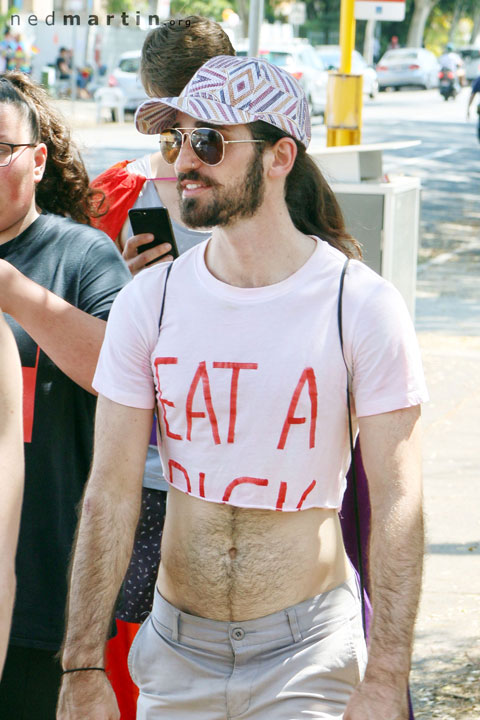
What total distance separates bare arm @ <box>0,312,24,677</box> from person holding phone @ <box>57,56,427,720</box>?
16.6 inches

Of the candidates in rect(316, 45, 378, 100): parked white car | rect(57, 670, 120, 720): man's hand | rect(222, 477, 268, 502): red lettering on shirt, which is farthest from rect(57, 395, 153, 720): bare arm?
rect(316, 45, 378, 100): parked white car

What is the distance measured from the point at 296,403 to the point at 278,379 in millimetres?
65

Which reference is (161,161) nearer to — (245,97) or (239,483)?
(245,97)

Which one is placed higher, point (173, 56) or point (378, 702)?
point (173, 56)

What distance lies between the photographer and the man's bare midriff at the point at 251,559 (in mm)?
2645

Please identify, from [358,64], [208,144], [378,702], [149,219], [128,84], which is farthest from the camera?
[358,64]

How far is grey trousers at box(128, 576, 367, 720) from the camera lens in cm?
262

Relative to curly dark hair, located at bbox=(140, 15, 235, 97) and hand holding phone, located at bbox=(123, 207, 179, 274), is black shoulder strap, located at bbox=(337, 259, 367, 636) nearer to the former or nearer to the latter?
hand holding phone, located at bbox=(123, 207, 179, 274)

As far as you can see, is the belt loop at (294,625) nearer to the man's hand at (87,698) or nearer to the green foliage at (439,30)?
the man's hand at (87,698)

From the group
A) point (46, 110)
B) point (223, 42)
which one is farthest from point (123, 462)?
point (223, 42)

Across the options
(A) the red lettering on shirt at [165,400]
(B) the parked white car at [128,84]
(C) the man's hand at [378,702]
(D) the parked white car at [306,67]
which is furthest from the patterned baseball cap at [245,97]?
(D) the parked white car at [306,67]

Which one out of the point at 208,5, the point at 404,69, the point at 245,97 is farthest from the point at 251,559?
the point at 208,5

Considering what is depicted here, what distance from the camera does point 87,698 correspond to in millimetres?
2574

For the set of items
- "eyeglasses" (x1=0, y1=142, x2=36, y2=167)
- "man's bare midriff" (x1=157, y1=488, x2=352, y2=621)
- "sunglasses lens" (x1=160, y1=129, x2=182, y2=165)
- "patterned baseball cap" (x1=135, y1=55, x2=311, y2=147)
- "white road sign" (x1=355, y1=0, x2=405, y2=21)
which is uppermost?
"white road sign" (x1=355, y1=0, x2=405, y2=21)
